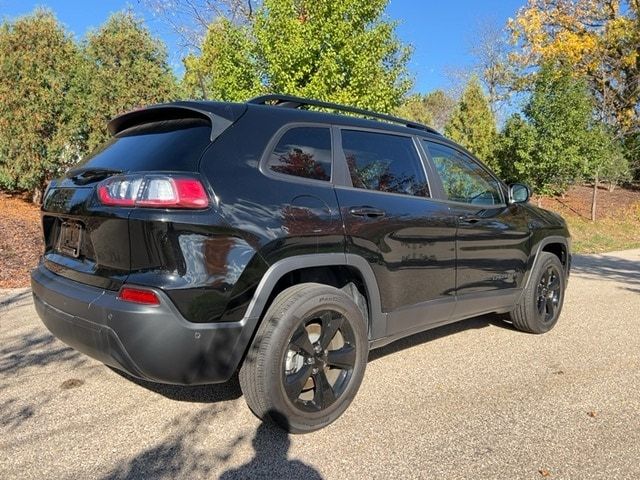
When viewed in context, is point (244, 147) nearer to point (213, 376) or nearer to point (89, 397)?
→ point (213, 376)

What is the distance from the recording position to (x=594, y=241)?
1458 cm

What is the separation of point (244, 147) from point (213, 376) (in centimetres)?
120

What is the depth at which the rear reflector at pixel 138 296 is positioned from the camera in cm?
251

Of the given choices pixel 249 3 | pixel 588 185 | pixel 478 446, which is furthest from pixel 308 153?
pixel 588 185

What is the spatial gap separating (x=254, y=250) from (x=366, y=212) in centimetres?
88

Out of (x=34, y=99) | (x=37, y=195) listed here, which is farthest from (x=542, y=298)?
(x=37, y=195)

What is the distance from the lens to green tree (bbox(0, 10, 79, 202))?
10.3m

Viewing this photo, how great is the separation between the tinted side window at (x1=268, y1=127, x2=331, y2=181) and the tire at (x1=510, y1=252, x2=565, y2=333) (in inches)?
101

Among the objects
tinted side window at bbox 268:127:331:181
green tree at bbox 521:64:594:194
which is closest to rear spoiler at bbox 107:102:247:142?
tinted side window at bbox 268:127:331:181

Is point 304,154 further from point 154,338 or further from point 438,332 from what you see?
point 438,332

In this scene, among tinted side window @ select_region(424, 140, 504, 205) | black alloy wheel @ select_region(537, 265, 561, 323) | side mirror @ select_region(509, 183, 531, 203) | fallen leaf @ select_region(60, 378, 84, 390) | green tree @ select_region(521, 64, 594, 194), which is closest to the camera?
fallen leaf @ select_region(60, 378, 84, 390)

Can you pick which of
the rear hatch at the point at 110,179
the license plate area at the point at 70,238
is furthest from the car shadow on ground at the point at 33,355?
the license plate area at the point at 70,238

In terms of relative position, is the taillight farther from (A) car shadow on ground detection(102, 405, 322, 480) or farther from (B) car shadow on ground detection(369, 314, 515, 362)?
(B) car shadow on ground detection(369, 314, 515, 362)

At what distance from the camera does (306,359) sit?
2998 millimetres
